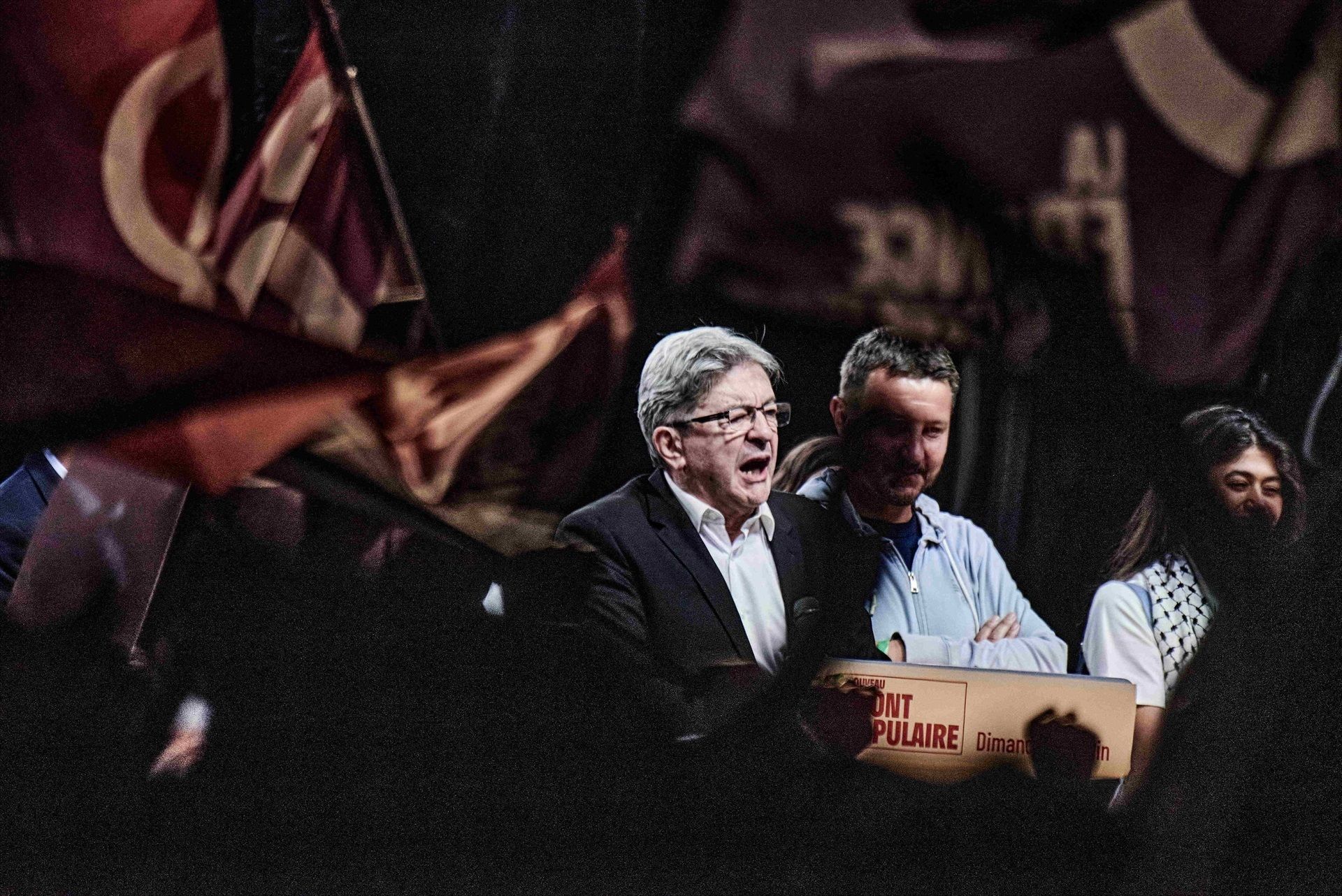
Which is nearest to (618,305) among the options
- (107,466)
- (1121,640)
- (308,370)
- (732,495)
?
(732,495)

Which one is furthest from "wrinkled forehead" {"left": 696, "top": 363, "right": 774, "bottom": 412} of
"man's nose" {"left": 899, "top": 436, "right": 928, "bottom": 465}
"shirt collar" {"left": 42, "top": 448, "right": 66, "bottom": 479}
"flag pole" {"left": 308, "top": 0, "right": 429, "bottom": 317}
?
"shirt collar" {"left": 42, "top": 448, "right": 66, "bottom": 479}

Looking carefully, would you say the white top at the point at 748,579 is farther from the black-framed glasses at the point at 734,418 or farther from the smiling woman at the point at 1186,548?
the smiling woman at the point at 1186,548

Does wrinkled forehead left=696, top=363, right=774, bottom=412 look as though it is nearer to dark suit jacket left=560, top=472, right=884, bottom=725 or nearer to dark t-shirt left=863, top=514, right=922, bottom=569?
dark suit jacket left=560, top=472, right=884, bottom=725

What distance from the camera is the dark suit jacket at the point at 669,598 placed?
4.21 meters

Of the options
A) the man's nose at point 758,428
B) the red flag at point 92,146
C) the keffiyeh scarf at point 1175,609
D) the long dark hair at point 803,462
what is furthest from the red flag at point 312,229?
the keffiyeh scarf at point 1175,609

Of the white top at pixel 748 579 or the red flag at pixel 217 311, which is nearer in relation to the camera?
the red flag at pixel 217 311

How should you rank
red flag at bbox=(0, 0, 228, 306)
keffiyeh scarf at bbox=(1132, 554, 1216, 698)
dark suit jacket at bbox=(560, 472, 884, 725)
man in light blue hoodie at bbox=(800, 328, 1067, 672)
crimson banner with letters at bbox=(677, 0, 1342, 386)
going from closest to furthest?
red flag at bbox=(0, 0, 228, 306) → crimson banner with letters at bbox=(677, 0, 1342, 386) → dark suit jacket at bbox=(560, 472, 884, 725) → man in light blue hoodie at bbox=(800, 328, 1067, 672) → keffiyeh scarf at bbox=(1132, 554, 1216, 698)

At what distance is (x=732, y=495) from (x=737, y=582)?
0.27 m

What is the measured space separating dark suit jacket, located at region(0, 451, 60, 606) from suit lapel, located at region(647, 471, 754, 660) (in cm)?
185

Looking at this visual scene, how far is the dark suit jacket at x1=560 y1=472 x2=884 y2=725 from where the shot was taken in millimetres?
4215

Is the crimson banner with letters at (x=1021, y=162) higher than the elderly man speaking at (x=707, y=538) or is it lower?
higher

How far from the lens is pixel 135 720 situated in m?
4.29

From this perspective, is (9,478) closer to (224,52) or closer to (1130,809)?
(224,52)

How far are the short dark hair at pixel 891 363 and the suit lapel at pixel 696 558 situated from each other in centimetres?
64
